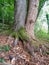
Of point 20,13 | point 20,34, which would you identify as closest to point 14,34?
point 20,34

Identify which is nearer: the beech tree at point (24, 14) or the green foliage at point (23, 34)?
the green foliage at point (23, 34)

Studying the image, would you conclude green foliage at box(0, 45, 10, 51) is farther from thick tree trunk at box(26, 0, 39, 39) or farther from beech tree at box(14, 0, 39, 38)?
thick tree trunk at box(26, 0, 39, 39)

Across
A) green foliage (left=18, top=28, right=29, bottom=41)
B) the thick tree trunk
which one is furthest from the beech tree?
green foliage (left=18, top=28, right=29, bottom=41)

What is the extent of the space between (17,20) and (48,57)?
2057 millimetres

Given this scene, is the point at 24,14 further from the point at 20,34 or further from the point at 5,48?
the point at 5,48

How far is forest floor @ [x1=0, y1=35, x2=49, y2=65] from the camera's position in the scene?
22.1ft

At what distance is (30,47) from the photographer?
7.65 metres

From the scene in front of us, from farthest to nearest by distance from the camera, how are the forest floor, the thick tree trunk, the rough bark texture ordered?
the thick tree trunk → the rough bark texture → the forest floor

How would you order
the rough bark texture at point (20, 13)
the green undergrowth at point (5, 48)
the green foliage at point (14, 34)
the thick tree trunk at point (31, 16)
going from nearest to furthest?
the green undergrowth at point (5, 48) < the green foliage at point (14, 34) < the rough bark texture at point (20, 13) < the thick tree trunk at point (31, 16)

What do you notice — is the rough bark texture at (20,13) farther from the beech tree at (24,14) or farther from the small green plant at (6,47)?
the small green plant at (6,47)

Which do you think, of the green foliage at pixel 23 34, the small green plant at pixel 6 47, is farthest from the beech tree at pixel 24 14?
the small green plant at pixel 6 47

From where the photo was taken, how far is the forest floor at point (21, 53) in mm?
6723

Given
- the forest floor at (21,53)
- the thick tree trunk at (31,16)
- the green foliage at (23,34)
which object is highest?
the thick tree trunk at (31,16)

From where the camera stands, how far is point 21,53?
736 centimetres
